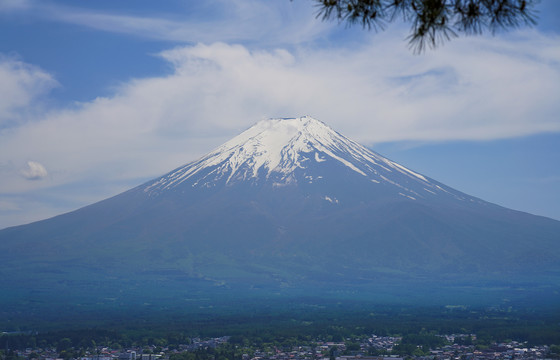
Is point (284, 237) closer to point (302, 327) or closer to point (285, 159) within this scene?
point (285, 159)

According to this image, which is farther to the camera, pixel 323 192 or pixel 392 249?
pixel 323 192

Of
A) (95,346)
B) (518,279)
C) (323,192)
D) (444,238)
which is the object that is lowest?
(95,346)

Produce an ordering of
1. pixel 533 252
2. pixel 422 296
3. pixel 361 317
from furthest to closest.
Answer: pixel 533 252 < pixel 422 296 < pixel 361 317

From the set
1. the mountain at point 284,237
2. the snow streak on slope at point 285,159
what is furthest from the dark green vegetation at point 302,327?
the snow streak on slope at point 285,159

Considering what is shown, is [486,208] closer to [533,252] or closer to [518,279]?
[533,252]

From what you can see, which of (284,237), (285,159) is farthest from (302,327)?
(285,159)

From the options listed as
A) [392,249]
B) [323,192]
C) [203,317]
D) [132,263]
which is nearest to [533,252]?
[392,249]

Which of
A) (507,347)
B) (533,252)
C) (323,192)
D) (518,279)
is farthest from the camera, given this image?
(323,192)
